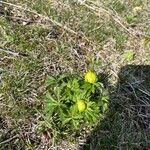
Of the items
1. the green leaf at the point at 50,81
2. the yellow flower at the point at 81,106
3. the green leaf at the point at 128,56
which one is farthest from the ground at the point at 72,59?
the yellow flower at the point at 81,106

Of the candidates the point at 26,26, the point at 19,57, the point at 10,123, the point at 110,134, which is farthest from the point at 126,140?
the point at 26,26

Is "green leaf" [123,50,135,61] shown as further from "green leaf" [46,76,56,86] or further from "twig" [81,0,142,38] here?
"green leaf" [46,76,56,86]

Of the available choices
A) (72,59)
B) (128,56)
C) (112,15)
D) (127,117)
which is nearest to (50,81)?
(72,59)

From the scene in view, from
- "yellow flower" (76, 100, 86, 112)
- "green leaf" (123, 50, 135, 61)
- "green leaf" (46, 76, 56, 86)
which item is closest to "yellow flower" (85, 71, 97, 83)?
"yellow flower" (76, 100, 86, 112)

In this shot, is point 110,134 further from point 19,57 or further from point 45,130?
point 19,57

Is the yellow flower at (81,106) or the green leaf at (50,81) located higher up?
the yellow flower at (81,106)

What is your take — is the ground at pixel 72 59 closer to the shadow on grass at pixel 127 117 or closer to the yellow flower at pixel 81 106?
the shadow on grass at pixel 127 117

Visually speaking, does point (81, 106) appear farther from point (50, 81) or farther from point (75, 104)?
point (50, 81)
